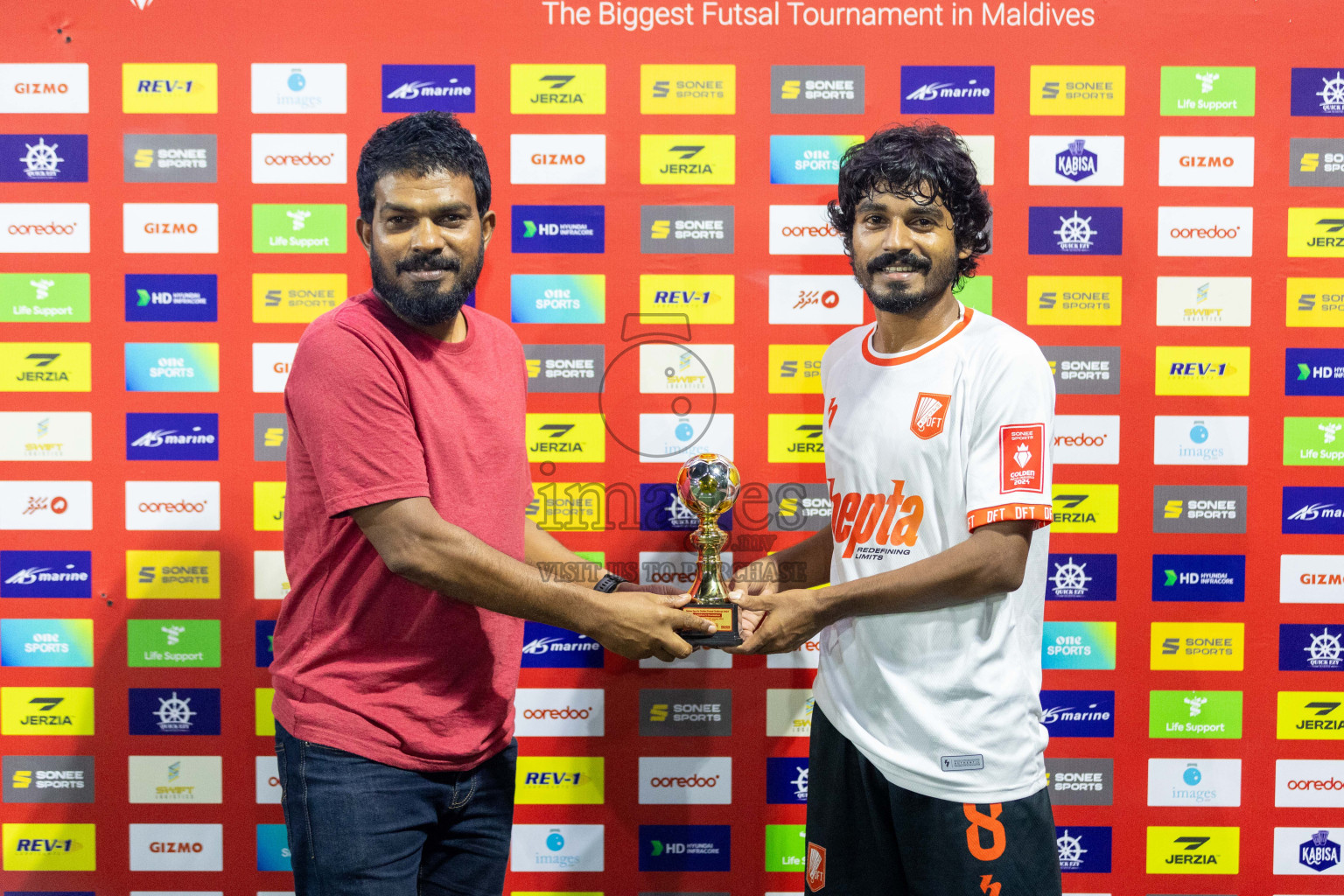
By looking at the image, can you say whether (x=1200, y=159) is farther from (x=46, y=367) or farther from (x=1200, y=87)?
(x=46, y=367)

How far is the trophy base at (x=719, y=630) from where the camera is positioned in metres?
1.82

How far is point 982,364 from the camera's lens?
1730 mm

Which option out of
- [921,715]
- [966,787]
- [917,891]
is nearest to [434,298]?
[921,715]

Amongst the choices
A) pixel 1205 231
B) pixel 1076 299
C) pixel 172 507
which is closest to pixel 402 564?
pixel 172 507

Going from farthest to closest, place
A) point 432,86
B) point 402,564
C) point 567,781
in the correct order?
point 567,781
point 432,86
point 402,564

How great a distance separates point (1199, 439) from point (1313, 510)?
426 mm

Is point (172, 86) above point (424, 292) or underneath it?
above

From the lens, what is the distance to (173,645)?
2.46 metres

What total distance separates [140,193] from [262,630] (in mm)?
1382

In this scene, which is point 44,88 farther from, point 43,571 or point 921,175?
point 921,175

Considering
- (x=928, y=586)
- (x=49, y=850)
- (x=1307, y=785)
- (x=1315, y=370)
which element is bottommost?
(x=49, y=850)

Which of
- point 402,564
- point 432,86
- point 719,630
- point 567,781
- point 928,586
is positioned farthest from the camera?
point 567,781

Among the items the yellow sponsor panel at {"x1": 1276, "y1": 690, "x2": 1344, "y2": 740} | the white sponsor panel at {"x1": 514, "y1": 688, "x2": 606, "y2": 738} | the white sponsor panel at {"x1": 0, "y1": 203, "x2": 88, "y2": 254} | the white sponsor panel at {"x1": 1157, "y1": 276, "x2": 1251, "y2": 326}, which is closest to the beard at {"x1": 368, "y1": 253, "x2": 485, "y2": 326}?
the white sponsor panel at {"x1": 514, "y1": 688, "x2": 606, "y2": 738}

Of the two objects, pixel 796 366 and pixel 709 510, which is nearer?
pixel 709 510
